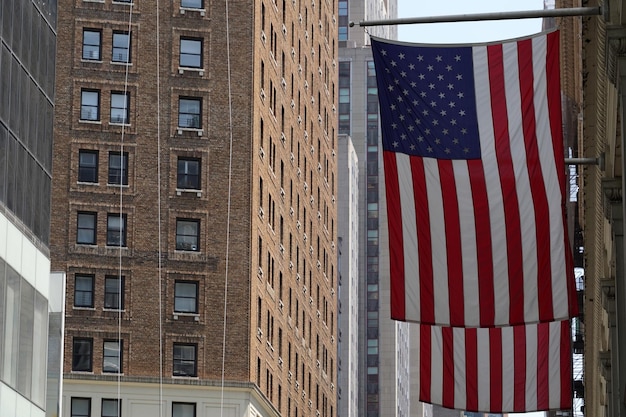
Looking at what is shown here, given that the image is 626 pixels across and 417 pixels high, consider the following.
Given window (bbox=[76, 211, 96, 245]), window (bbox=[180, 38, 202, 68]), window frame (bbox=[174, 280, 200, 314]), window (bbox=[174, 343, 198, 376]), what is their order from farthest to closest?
window (bbox=[180, 38, 202, 68]), window (bbox=[76, 211, 96, 245]), window frame (bbox=[174, 280, 200, 314]), window (bbox=[174, 343, 198, 376])

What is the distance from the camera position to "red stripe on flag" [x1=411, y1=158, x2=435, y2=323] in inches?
880

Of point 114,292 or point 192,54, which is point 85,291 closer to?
point 114,292

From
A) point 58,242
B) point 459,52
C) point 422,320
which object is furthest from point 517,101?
point 58,242

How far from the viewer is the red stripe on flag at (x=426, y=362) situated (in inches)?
1013

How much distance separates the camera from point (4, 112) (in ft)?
122

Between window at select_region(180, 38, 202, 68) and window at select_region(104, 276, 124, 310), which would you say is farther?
window at select_region(180, 38, 202, 68)

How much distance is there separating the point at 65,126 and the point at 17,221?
42597 mm

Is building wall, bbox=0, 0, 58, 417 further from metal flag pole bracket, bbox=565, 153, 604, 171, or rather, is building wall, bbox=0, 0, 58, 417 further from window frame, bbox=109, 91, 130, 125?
window frame, bbox=109, 91, 130, 125

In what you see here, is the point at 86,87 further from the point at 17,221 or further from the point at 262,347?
the point at 17,221

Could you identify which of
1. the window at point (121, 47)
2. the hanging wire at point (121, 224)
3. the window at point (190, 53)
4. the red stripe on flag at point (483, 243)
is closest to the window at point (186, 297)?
the hanging wire at point (121, 224)

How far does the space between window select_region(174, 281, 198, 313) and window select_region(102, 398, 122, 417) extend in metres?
5.75

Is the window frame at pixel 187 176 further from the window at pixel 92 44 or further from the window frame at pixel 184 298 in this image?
the window at pixel 92 44

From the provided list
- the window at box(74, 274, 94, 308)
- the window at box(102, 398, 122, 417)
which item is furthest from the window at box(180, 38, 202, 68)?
the window at box(102, 398, 122, 417)

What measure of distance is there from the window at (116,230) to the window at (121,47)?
8307mm
